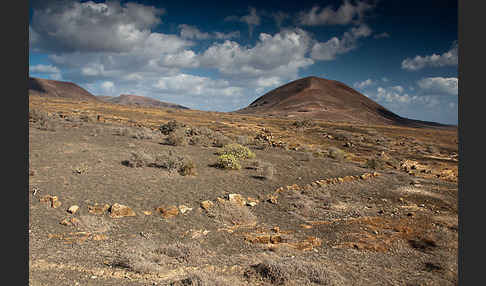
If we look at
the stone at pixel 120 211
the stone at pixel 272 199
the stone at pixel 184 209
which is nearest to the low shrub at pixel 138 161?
the stone at pixel 120 211

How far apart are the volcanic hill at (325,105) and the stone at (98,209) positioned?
2387 inches

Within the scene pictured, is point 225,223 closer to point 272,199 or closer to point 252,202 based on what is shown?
point 252,202

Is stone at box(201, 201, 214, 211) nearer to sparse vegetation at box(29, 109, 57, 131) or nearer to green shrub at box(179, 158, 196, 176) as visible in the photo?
green shrub at box(179, 158, 196, 176)

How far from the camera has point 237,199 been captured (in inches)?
342

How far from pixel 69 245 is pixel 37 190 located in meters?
3.12

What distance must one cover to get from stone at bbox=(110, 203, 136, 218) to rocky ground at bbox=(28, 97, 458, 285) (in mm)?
26

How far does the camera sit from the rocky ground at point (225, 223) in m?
4.81

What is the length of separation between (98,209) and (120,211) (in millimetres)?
571

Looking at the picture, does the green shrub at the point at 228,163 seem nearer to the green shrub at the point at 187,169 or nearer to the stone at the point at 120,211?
the green shrub at the point at 187,169

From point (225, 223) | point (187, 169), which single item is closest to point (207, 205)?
point (225, 223)

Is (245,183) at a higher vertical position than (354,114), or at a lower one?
lower

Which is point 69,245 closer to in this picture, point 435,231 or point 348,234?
point 348,234

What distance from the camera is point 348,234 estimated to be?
6.95m

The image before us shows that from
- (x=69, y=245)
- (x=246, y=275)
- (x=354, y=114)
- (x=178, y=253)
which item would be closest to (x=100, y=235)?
(x=69, y=245)
